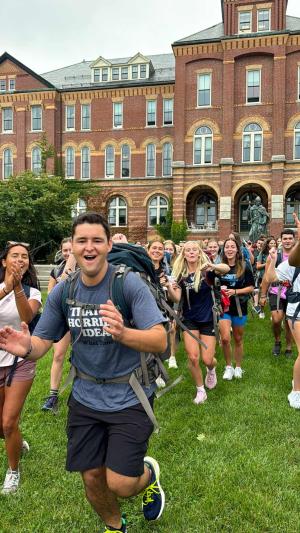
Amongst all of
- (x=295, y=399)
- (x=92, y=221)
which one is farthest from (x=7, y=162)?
(x=92, y=221)

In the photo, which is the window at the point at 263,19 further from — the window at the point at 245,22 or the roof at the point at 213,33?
the roof at the point at 213,33

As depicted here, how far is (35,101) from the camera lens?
37.9 meters

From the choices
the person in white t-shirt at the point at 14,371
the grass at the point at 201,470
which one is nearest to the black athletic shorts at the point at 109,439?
the grass at the point at 201,470

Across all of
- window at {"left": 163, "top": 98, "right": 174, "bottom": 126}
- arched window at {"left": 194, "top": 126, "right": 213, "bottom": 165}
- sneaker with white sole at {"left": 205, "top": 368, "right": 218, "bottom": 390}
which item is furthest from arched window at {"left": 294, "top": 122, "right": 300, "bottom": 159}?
sneaker with white sole at {"left": 205, "top": 368, "right": 218, "bottom": 390}

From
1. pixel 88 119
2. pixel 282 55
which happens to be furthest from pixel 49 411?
pixel 88 119

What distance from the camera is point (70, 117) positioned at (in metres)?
38.0

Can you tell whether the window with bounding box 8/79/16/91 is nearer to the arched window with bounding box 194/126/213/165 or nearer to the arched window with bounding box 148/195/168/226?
the arched window with bounding box 148/195/168/226

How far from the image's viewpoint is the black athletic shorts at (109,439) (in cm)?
265

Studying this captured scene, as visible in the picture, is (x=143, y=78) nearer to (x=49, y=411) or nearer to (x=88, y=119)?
(x=88, y=119)

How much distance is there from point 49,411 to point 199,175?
95.2 feet

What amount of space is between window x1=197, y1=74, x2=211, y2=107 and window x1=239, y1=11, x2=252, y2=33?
4.01 m

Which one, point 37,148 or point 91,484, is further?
point 37,148

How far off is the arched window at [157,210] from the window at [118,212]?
2.44 meters

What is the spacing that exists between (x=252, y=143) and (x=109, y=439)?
3166 centimetres
